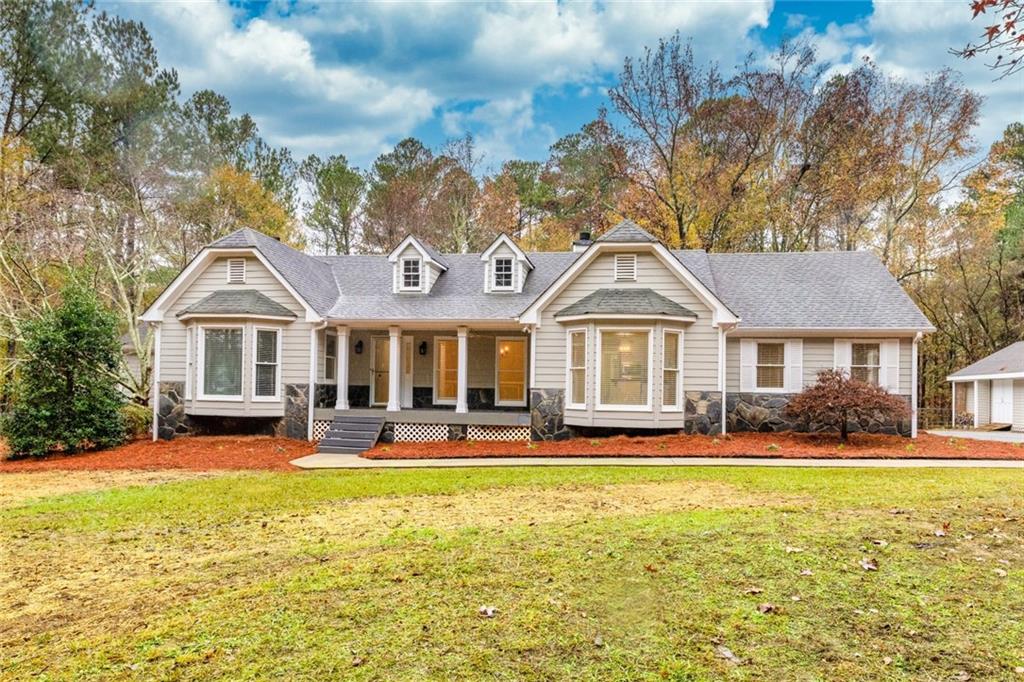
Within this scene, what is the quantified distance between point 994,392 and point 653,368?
16.3 metres

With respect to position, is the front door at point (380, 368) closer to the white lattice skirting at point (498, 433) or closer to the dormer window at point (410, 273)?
the dormer window at point (410, 273)

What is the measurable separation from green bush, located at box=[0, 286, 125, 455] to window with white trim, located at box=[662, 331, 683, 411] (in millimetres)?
13804

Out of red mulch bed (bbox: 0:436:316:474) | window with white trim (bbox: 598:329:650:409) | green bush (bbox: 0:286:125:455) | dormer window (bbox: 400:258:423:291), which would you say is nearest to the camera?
red mulch bed (bbox: 0:436:316:474)

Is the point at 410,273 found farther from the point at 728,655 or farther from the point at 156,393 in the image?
the point at 728,655

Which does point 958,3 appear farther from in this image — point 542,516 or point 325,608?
point 325,608

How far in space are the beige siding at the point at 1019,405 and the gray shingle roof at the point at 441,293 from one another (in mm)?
15985

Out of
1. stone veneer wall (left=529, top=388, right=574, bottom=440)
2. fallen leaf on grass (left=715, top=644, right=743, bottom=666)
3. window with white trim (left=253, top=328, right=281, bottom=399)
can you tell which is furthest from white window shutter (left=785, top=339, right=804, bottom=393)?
fallen leaf on grass (left=715, top=644, right=743, bottom=666)

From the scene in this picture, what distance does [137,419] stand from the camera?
16.8 metres

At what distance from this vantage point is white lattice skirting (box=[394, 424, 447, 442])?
1545 cm

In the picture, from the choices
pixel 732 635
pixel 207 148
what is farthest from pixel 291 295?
pixel 207 148

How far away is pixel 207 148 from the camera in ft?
92.3

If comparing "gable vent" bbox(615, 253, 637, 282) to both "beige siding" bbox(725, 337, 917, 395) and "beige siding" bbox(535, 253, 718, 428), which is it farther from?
"beige siding" bbox(725, 337, 917, 395)

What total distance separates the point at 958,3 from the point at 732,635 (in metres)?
5.66

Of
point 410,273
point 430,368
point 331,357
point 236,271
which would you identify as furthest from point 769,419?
point 236,271
